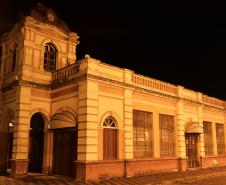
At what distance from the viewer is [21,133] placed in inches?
629

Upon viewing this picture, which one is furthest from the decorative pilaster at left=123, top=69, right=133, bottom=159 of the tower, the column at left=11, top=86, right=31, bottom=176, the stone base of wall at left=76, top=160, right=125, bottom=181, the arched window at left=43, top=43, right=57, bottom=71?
the column at left=11, top=86, right=31, bottom=176

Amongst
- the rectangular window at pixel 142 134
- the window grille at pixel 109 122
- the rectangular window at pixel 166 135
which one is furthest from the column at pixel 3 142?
the rectangular window at pixel 166 135

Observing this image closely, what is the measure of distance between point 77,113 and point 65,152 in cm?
243

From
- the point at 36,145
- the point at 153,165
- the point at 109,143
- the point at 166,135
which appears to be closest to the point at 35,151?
the point at 36,145

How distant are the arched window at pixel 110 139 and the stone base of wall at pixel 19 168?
4.39m

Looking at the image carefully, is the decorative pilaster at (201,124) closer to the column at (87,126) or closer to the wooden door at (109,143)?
the wooden door at (109,143)

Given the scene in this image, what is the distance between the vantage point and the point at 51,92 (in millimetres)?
17719

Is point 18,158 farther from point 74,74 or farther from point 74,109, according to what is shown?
point 74,74

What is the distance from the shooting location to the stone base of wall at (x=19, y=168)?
15.4 meters

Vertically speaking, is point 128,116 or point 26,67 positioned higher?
point 26,67

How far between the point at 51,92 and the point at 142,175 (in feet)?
23.8

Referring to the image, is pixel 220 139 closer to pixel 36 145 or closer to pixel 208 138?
pixel 208 138

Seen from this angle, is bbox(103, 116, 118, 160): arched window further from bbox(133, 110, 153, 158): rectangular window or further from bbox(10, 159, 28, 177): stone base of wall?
bbox(10, 159, 28, 177): stone base of wall

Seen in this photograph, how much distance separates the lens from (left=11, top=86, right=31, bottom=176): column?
15.6m
